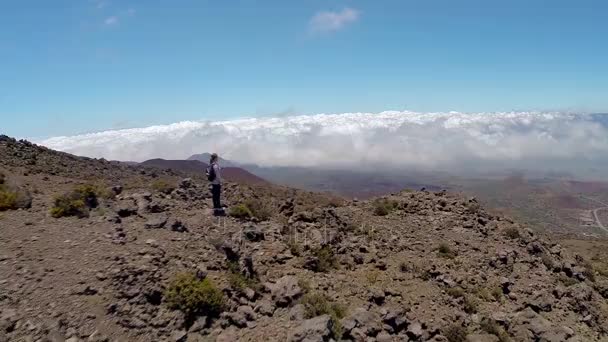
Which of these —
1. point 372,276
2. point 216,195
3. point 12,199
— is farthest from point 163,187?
point 372,276

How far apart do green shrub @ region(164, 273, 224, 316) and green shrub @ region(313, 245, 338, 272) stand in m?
4.62

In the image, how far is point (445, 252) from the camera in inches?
762

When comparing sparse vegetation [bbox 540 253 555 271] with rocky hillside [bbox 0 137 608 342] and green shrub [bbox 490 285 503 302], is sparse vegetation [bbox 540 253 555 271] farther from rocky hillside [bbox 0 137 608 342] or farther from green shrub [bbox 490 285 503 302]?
green shrub [bbox 490 285 503 302]

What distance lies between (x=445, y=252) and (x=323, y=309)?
7.89m

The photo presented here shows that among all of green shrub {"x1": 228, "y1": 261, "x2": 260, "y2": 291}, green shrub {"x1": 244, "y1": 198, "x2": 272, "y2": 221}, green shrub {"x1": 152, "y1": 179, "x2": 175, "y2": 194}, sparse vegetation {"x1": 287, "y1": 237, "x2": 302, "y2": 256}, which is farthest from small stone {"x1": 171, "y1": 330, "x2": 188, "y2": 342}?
green shrub {"x1": 152, "y1": 179, "x2": 175, "y2": 194}

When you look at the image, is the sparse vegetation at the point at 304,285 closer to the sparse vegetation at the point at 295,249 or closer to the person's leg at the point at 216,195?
the sparse vegetation at the point at 295,249

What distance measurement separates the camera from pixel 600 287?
2084cm

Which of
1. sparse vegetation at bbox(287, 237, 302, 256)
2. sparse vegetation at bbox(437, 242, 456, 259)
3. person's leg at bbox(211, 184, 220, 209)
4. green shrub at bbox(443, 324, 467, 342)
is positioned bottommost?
green shrub at bbox(443, 324, 467, 342)

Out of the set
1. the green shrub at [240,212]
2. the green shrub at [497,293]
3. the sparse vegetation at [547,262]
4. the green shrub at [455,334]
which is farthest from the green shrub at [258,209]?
the sparse vegetation at [547,262]

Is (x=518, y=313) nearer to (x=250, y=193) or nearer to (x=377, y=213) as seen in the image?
(x=377, y=213)

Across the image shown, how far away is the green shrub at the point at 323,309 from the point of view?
41.7ft

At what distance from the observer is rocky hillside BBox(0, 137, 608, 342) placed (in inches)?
469

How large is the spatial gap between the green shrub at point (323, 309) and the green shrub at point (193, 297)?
7.77 ft

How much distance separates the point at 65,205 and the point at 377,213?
13.7 meters
